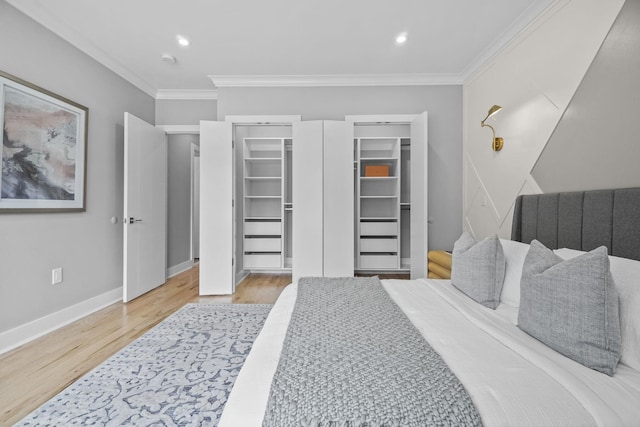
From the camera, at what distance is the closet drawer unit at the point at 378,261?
379cm

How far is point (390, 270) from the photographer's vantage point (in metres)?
3.84

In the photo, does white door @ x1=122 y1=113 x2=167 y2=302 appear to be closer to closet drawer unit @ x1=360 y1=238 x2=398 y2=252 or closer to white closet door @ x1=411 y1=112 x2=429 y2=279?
closet drawer unit @ x1=360 y1=238 x2=398 y2=252

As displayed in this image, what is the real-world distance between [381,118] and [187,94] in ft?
8.79

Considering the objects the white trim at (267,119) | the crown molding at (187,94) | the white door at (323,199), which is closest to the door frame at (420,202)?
the white door at (323,199)

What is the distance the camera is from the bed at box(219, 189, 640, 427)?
2.42ft

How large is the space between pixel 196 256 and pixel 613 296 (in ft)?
17.5

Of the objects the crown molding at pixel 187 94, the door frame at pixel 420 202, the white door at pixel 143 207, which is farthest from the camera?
the crown molding at pixel 187 94

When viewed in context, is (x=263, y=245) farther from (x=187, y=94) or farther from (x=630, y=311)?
(x=630, y=311)

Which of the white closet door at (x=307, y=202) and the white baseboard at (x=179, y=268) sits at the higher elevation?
the white closet door at (x=307, y=202)

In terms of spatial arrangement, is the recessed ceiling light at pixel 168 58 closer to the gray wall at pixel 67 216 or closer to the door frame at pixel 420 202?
the gray wall at pixel 67 216

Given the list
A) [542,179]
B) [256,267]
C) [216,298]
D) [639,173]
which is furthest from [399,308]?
[256,267]

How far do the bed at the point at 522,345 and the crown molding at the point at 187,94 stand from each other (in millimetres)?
3224

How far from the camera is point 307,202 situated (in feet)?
10.6

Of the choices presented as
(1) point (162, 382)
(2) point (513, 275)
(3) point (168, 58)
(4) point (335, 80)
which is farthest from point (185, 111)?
(2) point (513, 275)
